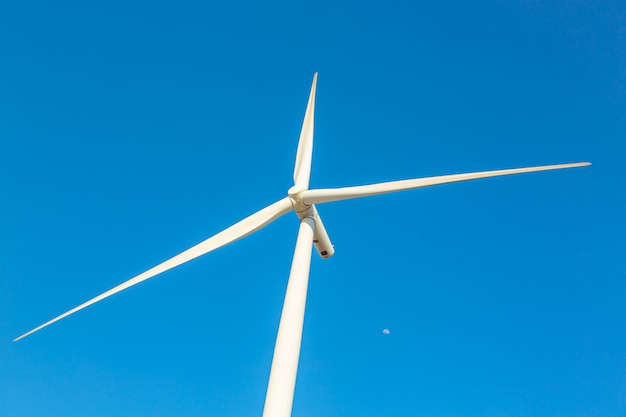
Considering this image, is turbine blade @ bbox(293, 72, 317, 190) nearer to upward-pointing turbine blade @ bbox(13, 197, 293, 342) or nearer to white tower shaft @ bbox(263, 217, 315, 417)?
upward-pointing turbine blade @ bbox(13, 197, 293, 342)

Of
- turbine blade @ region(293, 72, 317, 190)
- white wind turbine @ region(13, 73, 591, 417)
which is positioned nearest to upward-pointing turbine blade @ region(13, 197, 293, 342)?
white wind turbine @ region(13, 73, 591, 417)

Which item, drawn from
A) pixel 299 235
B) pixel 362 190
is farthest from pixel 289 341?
pixel 362 190

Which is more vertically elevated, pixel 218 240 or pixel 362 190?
pixel 362 190

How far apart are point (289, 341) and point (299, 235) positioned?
15.3ft

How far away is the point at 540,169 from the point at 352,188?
6299mm

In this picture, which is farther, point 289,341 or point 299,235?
point 299,235

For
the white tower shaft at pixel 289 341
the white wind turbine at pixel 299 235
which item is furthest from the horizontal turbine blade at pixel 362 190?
the white tower shaft at pixel 289 341

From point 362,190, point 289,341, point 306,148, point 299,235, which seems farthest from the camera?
point 306,148

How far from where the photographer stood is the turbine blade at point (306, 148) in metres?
19.3

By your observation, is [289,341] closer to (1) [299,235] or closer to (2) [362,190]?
(1) [299,235]

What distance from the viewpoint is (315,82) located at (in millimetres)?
21359

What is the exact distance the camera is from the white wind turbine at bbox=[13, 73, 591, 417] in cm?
1318

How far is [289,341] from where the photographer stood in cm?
1301

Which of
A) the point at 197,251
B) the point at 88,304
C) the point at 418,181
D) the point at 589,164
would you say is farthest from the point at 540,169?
the point at 88,304
